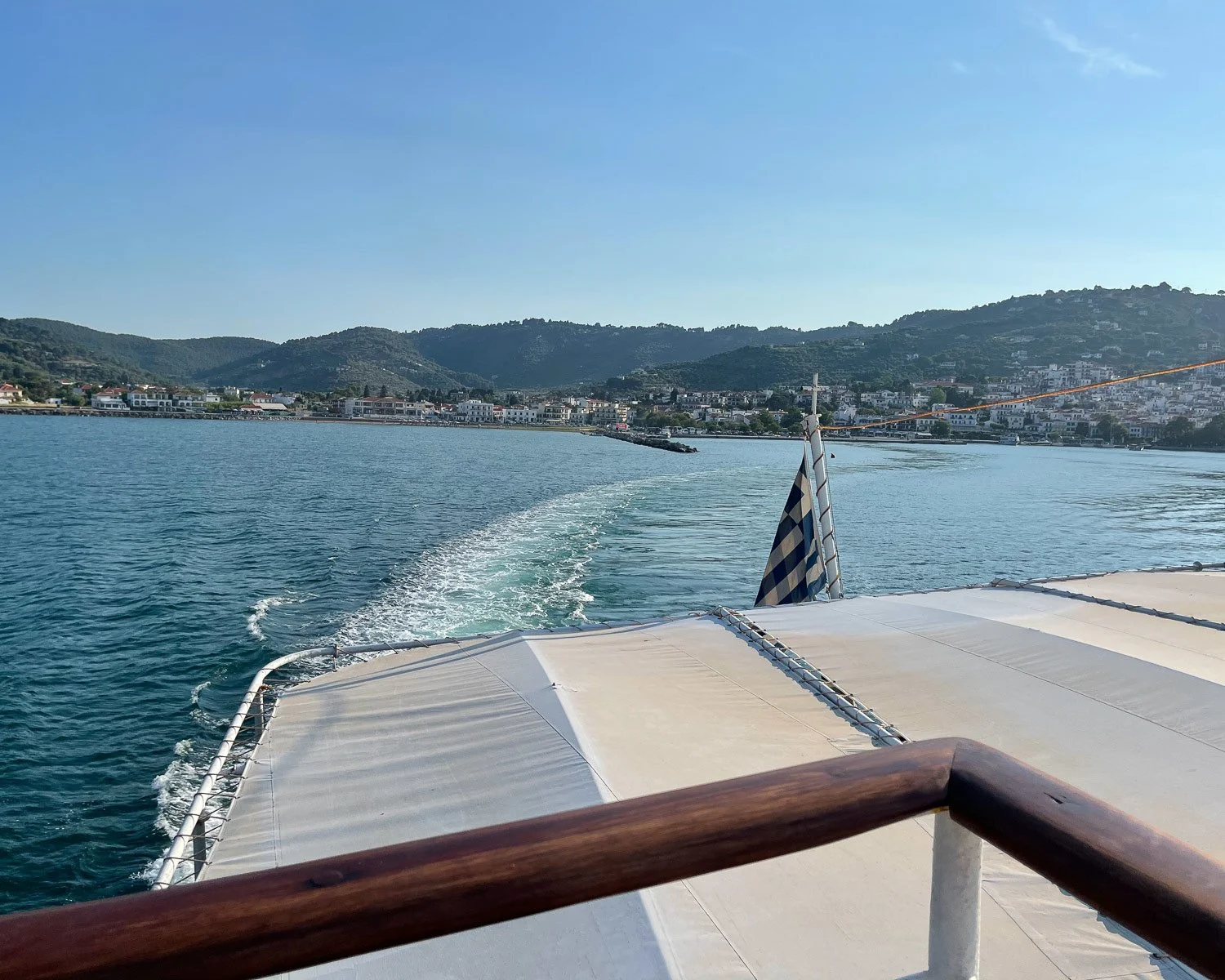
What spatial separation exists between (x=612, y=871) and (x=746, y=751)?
4.97 m

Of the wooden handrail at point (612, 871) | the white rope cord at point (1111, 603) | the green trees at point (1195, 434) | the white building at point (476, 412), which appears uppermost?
the wooden handrail at point (612, 871)

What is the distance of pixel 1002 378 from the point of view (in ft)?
459

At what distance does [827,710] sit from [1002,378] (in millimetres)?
148205

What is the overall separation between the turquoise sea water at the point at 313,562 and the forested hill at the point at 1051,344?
9473 centimetres

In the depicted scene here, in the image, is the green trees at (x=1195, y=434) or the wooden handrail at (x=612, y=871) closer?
the wooden handrail at (x=612, y=871)

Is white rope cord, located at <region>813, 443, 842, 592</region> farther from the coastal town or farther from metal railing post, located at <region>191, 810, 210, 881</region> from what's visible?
the coastal town

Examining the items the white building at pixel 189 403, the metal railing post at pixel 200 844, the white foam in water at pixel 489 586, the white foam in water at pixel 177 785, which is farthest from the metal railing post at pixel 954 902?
the white building at pixel 189 403

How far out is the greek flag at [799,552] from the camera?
12.2 metres

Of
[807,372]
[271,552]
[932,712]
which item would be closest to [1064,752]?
[932,712]

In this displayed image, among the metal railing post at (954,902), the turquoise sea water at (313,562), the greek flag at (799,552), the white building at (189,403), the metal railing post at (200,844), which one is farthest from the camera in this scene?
the white building at (189,403)

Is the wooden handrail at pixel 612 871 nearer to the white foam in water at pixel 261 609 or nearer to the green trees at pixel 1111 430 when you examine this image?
the white foam in water at pixel 261 609

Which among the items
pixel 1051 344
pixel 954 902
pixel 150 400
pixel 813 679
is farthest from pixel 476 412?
pixel 954 902

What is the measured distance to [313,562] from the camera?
21984 mm

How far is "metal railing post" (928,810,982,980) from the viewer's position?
5.27 feet
